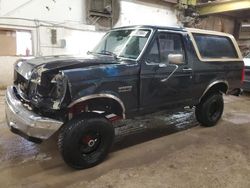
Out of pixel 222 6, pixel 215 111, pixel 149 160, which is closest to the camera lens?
pixel 149 160

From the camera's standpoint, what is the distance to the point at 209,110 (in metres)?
4.90

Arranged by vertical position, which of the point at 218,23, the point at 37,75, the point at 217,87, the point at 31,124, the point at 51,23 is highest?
the point at 218,23

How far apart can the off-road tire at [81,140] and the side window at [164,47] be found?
3.82 feet

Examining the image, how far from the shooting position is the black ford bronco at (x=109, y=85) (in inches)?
115

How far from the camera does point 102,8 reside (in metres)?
9.55

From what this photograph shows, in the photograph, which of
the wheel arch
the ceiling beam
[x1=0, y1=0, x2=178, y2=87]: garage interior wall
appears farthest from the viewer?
the ceiling beam

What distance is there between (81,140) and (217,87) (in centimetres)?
298

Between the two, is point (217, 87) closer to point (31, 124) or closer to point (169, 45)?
point (169, 45)

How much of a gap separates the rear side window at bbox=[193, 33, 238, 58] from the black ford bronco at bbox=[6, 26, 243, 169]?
0.06 ft

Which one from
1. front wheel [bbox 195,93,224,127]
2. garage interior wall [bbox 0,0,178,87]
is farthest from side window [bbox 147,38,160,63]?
garage interior wall [bbox 0,0,178,87]

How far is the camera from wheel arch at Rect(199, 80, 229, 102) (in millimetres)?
4629

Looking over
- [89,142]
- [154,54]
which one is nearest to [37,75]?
[89,142]

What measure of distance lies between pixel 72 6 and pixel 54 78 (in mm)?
6627

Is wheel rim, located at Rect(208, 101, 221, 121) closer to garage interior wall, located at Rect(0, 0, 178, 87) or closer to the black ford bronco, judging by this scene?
the black ford bronco
